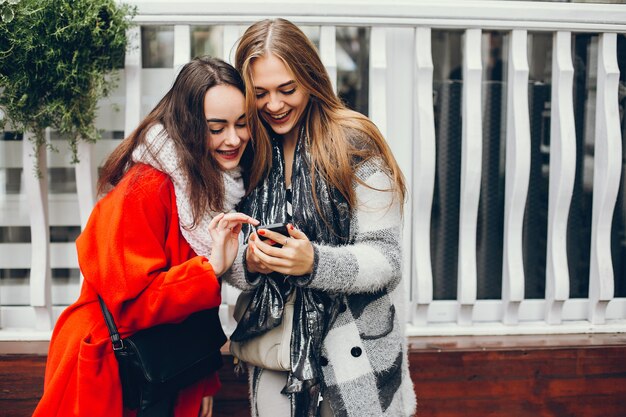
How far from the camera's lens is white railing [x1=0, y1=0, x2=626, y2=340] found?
281 cm

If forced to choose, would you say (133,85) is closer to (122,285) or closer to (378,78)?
(378,78)

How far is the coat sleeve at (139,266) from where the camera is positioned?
1916mm

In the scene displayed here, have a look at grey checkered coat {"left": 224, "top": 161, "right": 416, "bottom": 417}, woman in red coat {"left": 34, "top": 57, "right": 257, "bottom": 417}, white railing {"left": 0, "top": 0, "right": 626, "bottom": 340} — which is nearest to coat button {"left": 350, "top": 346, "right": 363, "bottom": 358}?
grey checkered coat {"left": 224, "top": 161, "right": 416, "bottom": 417}

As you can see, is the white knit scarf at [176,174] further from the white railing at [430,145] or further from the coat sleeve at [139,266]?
the white railing at [430,145]

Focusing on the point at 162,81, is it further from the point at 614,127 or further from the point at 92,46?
the point at 614,127

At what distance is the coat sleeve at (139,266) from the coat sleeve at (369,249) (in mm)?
333

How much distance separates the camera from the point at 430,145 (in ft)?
9.45

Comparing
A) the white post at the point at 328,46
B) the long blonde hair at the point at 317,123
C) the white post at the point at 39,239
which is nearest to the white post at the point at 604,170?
the white post at the point at 328,46

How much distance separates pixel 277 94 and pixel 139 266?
642mm

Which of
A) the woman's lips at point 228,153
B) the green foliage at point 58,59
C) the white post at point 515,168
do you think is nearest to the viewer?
the woman's lips at point 228,153

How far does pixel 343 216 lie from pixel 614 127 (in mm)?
1542

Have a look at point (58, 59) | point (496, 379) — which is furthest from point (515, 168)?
point (58, 59)

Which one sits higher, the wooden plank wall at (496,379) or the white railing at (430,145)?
the white railing at (430,145)

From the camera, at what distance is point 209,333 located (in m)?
2.18
